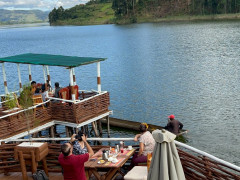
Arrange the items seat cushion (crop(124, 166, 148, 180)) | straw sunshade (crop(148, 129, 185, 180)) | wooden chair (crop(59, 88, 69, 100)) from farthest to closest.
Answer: wooden chair (crop(59, 88, 69, 100)), seat cushion (crop(124, 166, 148, 180)), straw sunshade (crop(148, 129, 185, 180))

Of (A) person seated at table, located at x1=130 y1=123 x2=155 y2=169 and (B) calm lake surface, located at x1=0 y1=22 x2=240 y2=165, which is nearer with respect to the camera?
(A) person seated at table, located at x1=130 y1=123 x2=155 y2=169

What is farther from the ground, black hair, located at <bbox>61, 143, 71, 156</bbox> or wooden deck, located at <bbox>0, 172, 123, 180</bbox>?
black hair, located at <bbox>61, 143, 71, 156</bbox>

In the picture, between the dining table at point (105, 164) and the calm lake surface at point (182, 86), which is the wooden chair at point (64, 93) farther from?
the dining table at point (105, 164)

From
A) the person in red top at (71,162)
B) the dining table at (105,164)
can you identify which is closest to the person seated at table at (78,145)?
the dining table at (105,164)

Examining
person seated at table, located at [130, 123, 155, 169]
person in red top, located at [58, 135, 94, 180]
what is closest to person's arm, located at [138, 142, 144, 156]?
person seated at table, located at [130, 123, 155, 169]

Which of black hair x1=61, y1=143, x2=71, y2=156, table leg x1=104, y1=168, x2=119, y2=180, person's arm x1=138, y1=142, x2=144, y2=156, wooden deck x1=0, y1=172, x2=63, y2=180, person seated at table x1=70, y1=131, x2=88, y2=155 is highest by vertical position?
black hair x1=61, y1=143, x2=71, y2=156

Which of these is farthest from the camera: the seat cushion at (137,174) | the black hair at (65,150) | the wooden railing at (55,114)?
the wooden railing at (55,114)

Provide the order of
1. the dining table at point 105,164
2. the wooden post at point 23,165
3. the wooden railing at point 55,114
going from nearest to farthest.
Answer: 1. the dining table at point 105,164
2. the wooden post at point 23,165
3. the wooden railing at point 55,114

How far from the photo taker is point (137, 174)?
28.0 ft

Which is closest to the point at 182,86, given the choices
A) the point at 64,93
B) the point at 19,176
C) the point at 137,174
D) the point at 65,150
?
the point at 64,93

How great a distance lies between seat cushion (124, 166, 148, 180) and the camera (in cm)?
833

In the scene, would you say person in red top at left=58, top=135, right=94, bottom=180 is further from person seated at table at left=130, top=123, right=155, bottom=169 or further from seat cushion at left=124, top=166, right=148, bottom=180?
person seated at table at left=130, top=123, right=155, bottom=169

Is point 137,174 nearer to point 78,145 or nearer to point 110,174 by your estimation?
point 110,174

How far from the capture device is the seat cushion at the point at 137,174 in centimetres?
833
